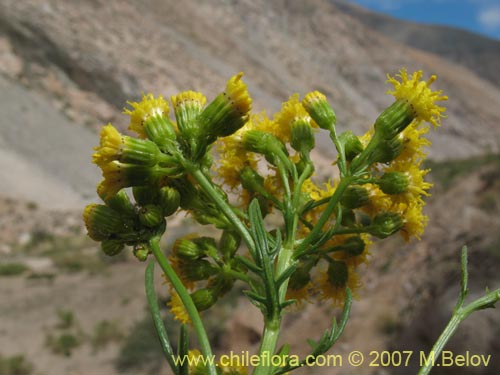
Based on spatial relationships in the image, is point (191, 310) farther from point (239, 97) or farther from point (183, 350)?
point (239, 97)

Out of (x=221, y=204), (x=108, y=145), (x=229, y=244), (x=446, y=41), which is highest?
(x=446, y=41)

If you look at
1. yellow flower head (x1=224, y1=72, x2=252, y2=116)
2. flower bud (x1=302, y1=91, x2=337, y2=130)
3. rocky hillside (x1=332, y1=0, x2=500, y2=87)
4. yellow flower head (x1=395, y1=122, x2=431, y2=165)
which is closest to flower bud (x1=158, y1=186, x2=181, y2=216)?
yellow flower head (x1=224, y1=72, x2=252, y2=116)

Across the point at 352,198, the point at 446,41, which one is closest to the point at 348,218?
the point at 352,198

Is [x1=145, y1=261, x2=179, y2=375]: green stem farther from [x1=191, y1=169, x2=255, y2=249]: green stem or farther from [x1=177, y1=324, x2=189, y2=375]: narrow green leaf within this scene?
[x1=191, y1=169, x2=255, y2=249]: green stem

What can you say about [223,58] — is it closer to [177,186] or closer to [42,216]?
[42,216]

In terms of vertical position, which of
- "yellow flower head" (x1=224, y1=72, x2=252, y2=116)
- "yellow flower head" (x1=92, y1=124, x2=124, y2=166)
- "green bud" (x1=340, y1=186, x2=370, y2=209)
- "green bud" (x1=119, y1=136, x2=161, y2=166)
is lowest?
"green bud" (x1=340, y1=186, x2=370, y2=209)

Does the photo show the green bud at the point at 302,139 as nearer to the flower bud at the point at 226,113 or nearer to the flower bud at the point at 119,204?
the flower bud at the point at 226,113
